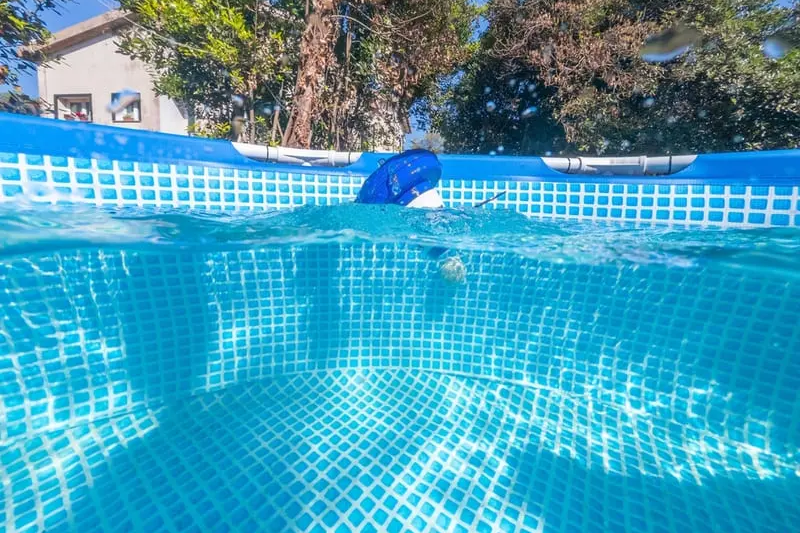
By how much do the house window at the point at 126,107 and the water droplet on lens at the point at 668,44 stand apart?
560 inches

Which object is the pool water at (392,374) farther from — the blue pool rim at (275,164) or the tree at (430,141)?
the tree at (430,141)

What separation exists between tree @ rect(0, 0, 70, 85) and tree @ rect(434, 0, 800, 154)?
8724 mm

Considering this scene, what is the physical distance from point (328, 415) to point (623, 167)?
377 centimetres

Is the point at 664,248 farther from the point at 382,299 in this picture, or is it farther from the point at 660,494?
the point at 382,299

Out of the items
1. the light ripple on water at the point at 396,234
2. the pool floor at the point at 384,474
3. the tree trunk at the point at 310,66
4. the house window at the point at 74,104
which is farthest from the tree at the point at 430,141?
the house window at the point at 74,104

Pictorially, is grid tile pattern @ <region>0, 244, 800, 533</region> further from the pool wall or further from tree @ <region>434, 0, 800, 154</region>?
tree @ <region>434, 0, 800, 154</region>

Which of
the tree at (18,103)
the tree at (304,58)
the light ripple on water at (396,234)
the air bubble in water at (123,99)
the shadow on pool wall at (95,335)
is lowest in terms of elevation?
the shadow on pool wall at (95,335)

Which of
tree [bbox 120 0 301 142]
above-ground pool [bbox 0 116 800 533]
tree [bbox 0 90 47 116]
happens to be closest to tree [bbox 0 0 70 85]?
tree [bbox 0 90 47 116]

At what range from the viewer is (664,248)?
3.19 meters

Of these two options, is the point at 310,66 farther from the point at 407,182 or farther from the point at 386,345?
the point at 386,345

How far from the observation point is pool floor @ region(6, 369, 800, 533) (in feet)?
5.45

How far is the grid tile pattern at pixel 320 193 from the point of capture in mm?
3051

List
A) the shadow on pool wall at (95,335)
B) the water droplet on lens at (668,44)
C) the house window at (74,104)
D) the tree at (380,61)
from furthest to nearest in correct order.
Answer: the house window at (74,104), the water droplet on lens at (668,44), the tree at (380,61), the shadow on pool wall at (95,335)

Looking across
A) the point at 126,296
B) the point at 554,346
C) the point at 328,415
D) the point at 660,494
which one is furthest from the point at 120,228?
the point at 660,494
